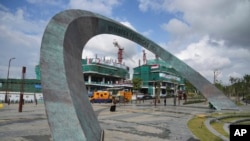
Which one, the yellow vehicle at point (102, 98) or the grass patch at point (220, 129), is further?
the yellow vehicle at point (102, 98)

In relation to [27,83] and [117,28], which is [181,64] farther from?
[27,83]

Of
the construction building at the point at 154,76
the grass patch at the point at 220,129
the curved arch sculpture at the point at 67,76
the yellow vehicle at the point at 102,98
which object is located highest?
the construction building at the point at 154,76

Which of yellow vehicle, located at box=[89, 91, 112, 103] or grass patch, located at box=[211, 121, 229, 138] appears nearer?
grass patch, located at box=[211, 121, 229, 138]

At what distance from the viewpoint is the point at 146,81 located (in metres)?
104

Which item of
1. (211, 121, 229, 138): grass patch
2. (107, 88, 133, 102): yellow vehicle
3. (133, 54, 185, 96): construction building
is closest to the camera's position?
(211, 121, 229, 138): grass patch

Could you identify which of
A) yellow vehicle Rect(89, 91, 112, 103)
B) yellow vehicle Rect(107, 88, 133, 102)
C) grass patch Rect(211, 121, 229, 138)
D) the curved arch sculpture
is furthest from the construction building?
the curved arch sculpture

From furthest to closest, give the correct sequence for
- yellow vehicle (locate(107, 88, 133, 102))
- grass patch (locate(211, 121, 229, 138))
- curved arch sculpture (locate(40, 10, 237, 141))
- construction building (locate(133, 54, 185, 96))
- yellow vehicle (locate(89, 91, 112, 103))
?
construction building (locate(133, 54, 185, 96)), yellow vehicle (locate(89, 91, 112, 103)), yellow vehicle (locate(107, 88, 133, 102)), grass patch (locate(211, 121, 229, 138)), curved arch sculpture (locate(40, 10, 237, 141))

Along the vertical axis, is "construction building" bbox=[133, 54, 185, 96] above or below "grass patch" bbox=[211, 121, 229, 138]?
above

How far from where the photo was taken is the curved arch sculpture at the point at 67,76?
6.60 metres

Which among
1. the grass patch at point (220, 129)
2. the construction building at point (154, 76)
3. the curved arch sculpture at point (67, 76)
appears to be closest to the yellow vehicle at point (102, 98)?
the grass patch at point (220, 129)

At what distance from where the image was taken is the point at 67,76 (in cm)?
777

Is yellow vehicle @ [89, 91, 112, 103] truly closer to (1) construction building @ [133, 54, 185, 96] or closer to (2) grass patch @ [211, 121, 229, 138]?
(2) grass patch @ [211, 121, 229, 138]

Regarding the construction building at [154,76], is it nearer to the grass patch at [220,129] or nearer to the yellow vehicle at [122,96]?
the yellow vehicle at [122,96]

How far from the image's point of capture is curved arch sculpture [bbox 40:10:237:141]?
6.60 meters
